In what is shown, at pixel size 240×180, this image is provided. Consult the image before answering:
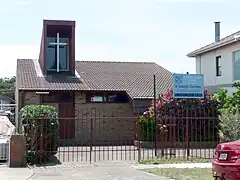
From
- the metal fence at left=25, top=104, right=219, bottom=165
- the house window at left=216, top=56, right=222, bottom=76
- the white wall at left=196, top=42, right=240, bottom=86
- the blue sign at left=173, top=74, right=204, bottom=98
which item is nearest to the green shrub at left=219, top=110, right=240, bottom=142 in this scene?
the metal fence at left=25, top=104, right=219, bottom=165

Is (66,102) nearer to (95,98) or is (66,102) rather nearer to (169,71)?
(95,98)

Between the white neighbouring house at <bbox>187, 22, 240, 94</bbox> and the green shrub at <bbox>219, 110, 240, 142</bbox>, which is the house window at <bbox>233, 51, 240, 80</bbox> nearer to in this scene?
the white neighbouring house at <bbox>187, 22, 240, 94</bbox>

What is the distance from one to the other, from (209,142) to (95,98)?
8265mm

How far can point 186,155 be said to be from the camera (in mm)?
20703

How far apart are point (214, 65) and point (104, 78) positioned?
22.7ft

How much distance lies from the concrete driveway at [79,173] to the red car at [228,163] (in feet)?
15.4

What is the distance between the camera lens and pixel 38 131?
59.8 feet

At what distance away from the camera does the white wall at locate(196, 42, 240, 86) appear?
29639mm

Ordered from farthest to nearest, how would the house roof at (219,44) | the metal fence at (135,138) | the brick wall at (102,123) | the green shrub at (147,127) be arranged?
1. the brick wall at (102,123)
2. the house roof at (219,44)
3. the green shrub at (147,127)
4. the metal fence at (135,138)

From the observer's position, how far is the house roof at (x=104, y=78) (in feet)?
99.5

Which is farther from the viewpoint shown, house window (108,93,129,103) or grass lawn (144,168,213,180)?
house window (108,93,129,103)

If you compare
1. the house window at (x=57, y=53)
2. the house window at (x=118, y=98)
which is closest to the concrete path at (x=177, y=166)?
the house window at (x=118, y=98)

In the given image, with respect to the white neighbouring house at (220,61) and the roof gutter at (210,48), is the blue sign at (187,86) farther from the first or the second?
the roof gutter at (210,48)

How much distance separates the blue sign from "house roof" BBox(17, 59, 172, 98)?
288 inches
